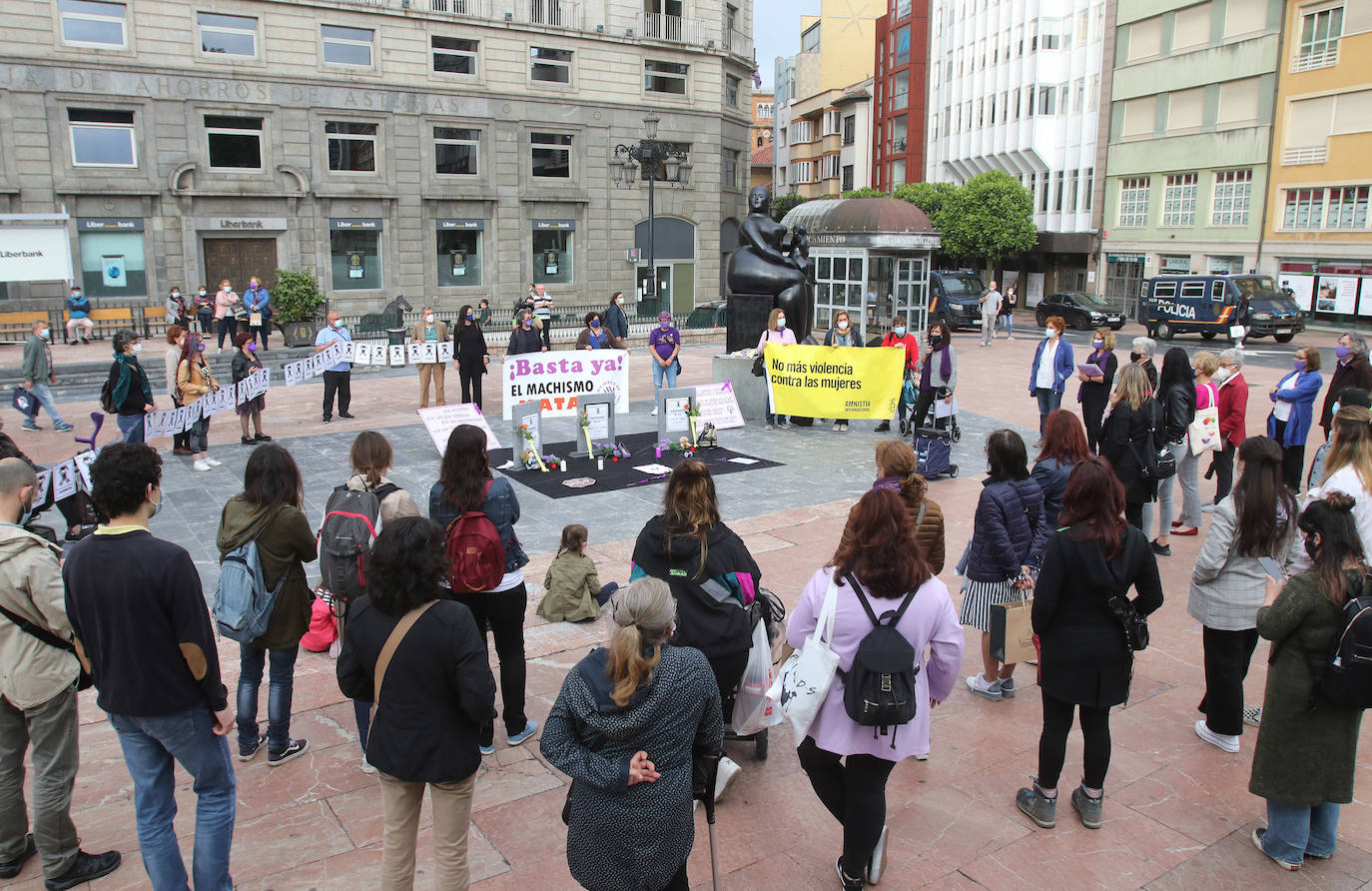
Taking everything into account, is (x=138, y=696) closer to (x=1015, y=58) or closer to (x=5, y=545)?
(x=5, y=545)

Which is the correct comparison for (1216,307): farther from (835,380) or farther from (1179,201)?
(835,380)

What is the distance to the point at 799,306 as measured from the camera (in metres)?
16.7

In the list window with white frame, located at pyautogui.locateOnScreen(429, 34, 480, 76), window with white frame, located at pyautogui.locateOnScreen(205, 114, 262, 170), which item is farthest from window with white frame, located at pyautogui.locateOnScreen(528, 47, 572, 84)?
window with white frame, located at pyautogui.locateOnScreen(205, 114, 262, 170)

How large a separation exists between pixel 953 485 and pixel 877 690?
8.49m

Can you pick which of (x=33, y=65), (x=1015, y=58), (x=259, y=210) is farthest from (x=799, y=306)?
(x=1015, y=58)

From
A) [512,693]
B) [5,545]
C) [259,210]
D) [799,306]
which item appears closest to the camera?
[5,545]

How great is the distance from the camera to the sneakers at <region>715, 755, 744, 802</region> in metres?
4.93

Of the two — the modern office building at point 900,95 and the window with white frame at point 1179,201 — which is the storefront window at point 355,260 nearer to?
the window with white frame at point 1179,201

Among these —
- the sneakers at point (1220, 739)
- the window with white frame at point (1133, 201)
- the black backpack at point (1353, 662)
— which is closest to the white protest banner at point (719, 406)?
the sneakers at point (1220, 739)

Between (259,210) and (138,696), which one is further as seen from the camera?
(259,210)

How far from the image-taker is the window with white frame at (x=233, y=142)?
3244 cm

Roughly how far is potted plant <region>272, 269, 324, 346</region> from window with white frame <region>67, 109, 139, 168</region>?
1004cm

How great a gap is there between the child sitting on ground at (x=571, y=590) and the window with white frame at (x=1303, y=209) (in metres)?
38.6

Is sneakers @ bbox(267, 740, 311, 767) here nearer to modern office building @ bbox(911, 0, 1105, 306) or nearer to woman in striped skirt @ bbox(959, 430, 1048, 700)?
woman in striped skirt @ bbox(959, 430, 1048, 700)
